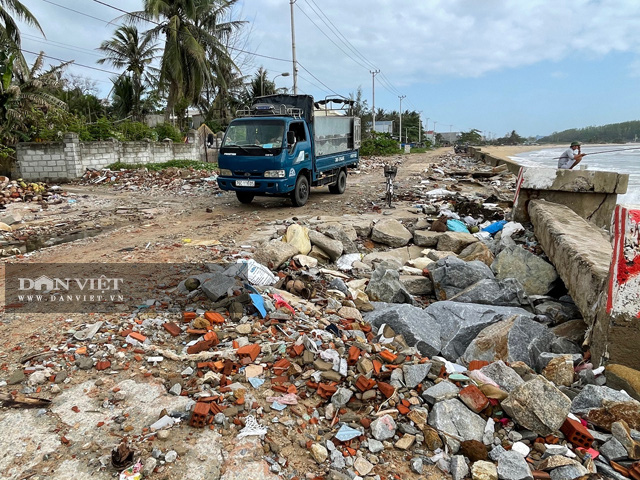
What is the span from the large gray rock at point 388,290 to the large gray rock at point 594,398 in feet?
8.26

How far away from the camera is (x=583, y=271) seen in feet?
12.7

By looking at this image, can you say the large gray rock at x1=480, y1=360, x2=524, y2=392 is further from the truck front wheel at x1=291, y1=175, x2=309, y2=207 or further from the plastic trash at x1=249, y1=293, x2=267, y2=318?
the truck front wheel at x1=291, y1=175, x2=309, y2=207

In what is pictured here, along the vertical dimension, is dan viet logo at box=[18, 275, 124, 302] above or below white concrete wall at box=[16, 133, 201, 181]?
below

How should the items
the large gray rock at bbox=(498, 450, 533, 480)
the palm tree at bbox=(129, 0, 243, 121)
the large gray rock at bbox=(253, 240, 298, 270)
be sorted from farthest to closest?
the palm tree at bbox=(129, 0, 243, 121) < the large gray rock at bbox=(253, 240, 298, 270) < the large gray rock at bbox=(498, 450, 533, 480)

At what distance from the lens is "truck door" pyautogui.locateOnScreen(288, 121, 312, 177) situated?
964 cm

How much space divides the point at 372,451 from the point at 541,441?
0.96m

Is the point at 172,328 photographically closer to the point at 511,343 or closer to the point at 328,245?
the point at 511,343

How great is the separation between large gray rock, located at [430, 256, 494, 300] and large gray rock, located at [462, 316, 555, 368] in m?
1.61

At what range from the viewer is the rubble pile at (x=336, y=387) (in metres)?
2.32

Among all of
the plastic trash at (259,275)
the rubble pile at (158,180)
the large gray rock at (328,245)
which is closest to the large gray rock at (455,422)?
the plastic trash at (259,275)

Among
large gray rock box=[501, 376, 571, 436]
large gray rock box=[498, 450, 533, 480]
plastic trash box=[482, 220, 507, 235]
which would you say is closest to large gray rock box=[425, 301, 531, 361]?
large gray rock box=[501, 376, 571, 436]

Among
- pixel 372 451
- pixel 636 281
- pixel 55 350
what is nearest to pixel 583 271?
pixel 636 281

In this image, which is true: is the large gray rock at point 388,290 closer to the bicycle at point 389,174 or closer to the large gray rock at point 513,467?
the large gray rock at point 513,467

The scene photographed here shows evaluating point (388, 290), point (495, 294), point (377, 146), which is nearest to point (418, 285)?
point (388, 290)
